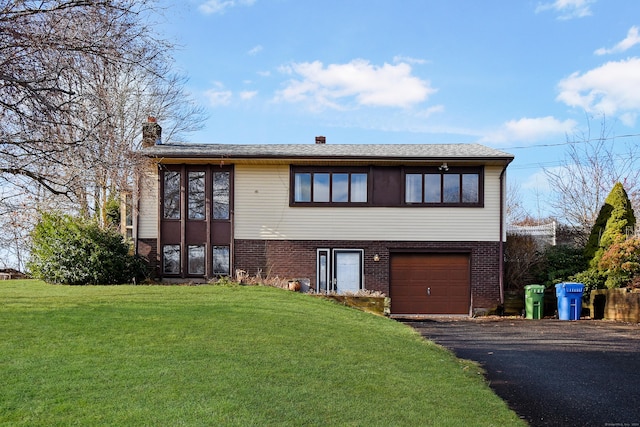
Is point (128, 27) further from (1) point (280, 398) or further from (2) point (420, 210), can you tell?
(2) point (420, 210)

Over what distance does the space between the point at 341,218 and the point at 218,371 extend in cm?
1288

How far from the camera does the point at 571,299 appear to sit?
17672 mm

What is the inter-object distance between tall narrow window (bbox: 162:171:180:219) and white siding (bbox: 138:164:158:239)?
12.9 inches

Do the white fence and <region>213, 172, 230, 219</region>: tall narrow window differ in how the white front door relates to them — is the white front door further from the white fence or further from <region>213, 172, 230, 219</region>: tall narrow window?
the white fence

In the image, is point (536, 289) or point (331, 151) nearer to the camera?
point (536, 289)

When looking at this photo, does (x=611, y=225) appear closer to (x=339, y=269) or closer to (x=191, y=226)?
(x=339, y=269)

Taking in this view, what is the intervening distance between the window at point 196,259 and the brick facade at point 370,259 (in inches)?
46.1

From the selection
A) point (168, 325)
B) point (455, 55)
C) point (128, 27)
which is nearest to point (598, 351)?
point (455, 55)

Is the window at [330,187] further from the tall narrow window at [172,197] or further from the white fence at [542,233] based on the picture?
the white fence at [542,233]

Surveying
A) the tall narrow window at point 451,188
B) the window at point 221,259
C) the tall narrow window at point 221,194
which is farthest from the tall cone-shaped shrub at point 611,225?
the tall narrow window at point 221,194

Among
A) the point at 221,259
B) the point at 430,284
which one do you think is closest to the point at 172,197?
the point at 221,259

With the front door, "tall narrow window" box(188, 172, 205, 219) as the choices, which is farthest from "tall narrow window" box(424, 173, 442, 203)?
"tall narrow window" box(188, 172, 205, 219)

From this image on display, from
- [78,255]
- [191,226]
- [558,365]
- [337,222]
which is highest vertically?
[337,222]

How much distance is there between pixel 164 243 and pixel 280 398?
1451 cm
